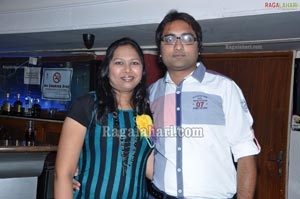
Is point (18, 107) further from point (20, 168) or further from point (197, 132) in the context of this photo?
point (197, 132)

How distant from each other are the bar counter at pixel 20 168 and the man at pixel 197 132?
3.70ft

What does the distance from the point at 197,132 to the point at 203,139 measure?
0.05 m

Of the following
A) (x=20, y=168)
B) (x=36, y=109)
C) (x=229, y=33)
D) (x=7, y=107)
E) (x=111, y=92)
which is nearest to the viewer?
(x=111, y=92)

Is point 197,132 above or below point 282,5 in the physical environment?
below

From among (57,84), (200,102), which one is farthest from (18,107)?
(200,102)

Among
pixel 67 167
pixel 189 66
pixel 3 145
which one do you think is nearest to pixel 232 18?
pixel 189 66

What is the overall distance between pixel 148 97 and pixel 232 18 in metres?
0.79

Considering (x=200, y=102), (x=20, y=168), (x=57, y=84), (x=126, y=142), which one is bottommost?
(x=20, y=168)

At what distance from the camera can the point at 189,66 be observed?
174 centimetres

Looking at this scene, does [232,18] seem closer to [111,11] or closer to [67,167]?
[111,11]

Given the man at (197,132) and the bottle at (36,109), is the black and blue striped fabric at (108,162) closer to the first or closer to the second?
the man at (197,132)

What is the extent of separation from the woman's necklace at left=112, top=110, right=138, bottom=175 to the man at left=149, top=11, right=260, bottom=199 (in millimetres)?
151

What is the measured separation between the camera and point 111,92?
5.65 feet

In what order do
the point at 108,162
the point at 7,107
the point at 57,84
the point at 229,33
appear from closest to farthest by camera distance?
the point at 108,162 → the point at 229,33 → the point at 57,84 → the point at 7,107
